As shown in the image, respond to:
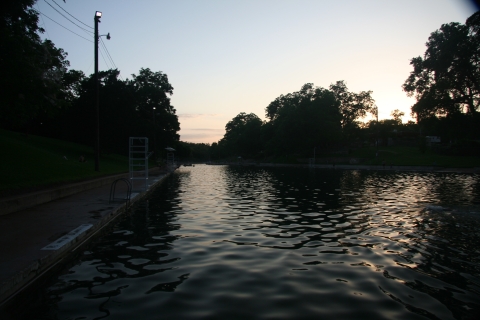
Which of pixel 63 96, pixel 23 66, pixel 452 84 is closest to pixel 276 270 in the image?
pixel 23 66

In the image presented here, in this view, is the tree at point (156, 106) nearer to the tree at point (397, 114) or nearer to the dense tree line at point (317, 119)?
the dense tree line at point (317, 119)

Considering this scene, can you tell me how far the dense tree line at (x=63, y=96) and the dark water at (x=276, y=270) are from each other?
8933mm

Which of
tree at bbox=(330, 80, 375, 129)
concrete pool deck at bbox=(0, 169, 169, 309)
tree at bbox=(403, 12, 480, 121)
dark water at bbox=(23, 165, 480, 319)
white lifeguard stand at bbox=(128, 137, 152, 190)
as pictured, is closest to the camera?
dark water at bbox=(23, 165, 480, 319)

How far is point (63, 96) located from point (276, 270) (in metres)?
26.2

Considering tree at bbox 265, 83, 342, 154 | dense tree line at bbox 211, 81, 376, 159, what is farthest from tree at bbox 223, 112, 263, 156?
tree at bbox 265, 83, 342, 154

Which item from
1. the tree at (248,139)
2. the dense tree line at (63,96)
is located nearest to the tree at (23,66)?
the dense tree line at (63,96)

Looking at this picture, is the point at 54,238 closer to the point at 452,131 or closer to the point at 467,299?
the point at 467,299

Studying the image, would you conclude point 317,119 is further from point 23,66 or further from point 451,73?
point 23,66

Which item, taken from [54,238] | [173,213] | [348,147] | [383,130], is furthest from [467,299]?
[383,130]

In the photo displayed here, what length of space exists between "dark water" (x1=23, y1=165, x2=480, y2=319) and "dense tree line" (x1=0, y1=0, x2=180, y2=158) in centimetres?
893

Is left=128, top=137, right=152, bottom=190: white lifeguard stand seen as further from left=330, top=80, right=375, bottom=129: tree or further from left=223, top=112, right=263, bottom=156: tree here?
left=223, top=112, right=263, bottom=156: tree

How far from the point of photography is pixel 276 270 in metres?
6.59

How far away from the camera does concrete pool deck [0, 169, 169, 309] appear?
575 cm

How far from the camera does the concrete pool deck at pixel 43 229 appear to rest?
5.75 meters
